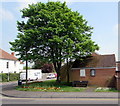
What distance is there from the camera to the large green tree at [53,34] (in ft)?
78.5

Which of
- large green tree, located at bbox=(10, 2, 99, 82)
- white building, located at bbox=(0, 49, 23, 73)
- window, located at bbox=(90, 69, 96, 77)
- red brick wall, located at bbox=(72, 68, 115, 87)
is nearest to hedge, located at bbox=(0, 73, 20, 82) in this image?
white building, located at bbox=(0, 49, 23, 73)

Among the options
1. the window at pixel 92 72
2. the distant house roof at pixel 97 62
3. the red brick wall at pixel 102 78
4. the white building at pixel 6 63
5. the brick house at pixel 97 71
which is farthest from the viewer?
the white building at pixel 6 63

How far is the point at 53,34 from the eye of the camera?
24.4 metres

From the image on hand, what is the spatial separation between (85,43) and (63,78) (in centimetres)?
1008

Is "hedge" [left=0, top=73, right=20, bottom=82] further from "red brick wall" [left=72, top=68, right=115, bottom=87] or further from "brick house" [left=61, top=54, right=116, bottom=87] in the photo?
"red brick wall" [left=72, top=68, right=115, bottom=87]

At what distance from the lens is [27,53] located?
2589cm

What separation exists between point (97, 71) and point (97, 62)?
1721 millimetres

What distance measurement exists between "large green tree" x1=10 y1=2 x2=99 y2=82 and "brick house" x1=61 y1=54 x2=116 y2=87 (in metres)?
2.40

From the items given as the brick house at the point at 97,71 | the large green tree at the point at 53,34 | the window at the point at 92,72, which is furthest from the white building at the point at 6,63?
the window at the point at 92,72

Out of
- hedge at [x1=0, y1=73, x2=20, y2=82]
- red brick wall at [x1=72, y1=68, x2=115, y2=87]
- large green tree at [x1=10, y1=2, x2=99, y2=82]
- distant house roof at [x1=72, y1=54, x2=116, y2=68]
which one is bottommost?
hedge at [x1=0, y1=73, x2=20, y2=82]

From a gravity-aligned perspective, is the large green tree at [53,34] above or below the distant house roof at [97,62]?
above

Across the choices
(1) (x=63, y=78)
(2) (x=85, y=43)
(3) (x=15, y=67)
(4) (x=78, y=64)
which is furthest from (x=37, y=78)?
(2) (x=85, y=43)

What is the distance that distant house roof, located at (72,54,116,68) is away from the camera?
26.4 metres

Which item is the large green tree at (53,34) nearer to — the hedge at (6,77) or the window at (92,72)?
the window at (92,72)
